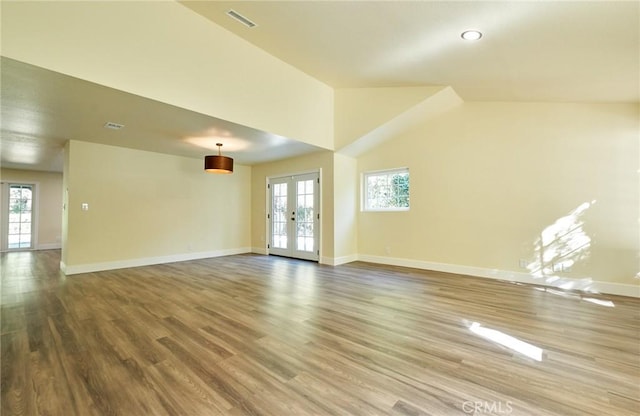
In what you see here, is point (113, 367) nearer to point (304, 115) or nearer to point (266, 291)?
point (266, 291)

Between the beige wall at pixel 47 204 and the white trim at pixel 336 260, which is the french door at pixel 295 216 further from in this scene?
the beige wall at pixel 47 204

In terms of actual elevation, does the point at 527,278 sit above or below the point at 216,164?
below

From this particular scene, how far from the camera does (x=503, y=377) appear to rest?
1.82 metres

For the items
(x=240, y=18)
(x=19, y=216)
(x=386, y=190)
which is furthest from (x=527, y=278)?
(x=19, y=216)

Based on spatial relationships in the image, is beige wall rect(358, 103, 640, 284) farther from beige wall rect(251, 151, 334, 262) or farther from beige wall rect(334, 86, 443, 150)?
beige wall rect(251, 151, 334, 262)

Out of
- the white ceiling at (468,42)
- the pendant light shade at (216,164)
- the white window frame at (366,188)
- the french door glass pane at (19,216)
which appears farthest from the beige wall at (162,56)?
the french door glass pane at (19,216)

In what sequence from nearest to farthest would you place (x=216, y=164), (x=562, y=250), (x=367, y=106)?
1. (x=562, y=250)
2. (x=216, y=164)
3. (x=367, y=106)

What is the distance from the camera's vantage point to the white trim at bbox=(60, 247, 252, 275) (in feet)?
16.4

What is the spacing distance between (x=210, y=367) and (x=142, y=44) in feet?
11.0

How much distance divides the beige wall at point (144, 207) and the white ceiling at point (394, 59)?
73cm

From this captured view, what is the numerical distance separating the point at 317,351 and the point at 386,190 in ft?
14.5

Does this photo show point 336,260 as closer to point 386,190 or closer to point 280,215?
point 386,190

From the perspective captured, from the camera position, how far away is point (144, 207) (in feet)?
19.1

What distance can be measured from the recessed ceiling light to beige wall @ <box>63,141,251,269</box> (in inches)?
233
